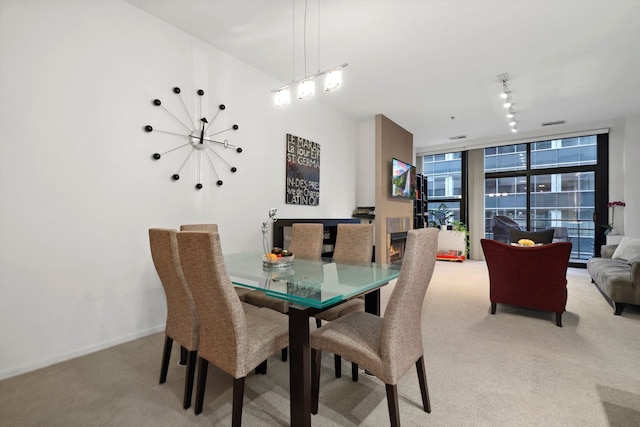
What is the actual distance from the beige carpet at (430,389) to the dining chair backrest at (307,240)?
3.21ft

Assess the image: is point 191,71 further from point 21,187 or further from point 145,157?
point 21,187

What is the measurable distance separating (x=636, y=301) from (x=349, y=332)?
3.48 metres

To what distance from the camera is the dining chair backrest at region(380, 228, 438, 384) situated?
1.34 m

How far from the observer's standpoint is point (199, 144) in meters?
3.09

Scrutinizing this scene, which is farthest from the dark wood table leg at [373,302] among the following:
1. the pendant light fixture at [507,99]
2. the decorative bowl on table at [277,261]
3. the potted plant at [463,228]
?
the potted plant at [463,228]

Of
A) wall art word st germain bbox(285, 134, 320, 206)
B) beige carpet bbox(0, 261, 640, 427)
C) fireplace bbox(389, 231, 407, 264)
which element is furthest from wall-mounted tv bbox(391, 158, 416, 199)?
beige carpet bbox(0, 261, 640, 427)

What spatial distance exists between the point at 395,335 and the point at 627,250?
15.6ft

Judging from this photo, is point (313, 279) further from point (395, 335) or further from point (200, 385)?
point (200, 385)

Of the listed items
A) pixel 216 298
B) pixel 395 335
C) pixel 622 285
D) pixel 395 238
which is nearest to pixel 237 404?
pixel 216 298

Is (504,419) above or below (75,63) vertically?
below

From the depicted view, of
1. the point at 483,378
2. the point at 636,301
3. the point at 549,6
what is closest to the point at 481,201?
the point at 636,301

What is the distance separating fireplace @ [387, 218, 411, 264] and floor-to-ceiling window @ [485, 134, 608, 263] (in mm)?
2719

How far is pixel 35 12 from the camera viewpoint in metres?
2.11

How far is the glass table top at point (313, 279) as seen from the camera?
142 centimetres
